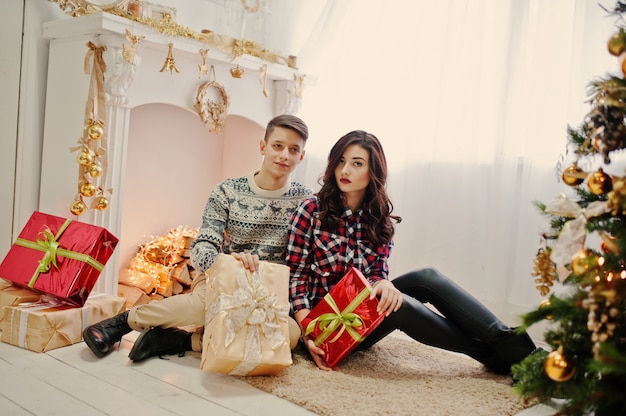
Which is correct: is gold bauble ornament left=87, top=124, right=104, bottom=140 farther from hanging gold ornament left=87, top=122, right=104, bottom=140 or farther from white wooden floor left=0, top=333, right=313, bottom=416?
white wooden floor left=0, top=333, right=313, bottom=416

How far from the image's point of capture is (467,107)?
291 centimetres

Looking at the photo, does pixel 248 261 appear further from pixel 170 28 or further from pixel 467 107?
pixel 467 107

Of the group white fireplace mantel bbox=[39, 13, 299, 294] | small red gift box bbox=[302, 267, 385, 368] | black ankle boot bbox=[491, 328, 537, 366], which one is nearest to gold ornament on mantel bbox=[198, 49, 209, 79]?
white fireplace mantel bbox=[39, 13, 299, 294]

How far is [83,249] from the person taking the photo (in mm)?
2221

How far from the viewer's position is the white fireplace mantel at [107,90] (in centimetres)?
254

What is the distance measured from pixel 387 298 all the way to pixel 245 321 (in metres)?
0.46

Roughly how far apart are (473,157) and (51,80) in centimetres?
191

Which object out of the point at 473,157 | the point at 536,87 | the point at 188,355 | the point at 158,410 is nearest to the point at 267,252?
the point at 188,355

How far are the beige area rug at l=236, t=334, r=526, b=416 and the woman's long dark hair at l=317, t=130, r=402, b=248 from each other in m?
0.44

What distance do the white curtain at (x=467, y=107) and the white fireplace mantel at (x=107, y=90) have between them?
802mm

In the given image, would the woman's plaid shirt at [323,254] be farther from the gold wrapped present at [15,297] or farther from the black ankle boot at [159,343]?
the gold wrapped present at [15,297]

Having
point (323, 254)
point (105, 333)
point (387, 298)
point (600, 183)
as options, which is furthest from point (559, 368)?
point (105, 333)

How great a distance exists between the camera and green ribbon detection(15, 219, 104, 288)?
7.28ft

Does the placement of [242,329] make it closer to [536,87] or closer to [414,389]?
[414,389]
